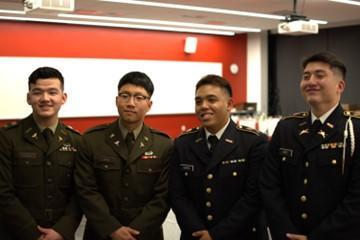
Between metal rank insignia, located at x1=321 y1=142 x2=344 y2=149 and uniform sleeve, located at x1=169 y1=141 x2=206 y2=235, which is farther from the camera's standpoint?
uniform sleeve, located at x1=169 y1=141 x2=206 y2=235

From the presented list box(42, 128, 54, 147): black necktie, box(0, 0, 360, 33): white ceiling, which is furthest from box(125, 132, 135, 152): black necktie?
box(0, 0, 360, 33): white ceiling

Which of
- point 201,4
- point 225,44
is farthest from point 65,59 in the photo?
point 225,44

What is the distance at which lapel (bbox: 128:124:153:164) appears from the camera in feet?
8.57

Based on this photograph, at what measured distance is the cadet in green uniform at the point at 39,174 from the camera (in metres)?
2.51

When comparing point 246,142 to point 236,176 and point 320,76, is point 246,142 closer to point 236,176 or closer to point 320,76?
point 236,176

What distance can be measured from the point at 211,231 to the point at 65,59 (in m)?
6.97

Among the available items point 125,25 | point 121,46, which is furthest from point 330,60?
point 121,46

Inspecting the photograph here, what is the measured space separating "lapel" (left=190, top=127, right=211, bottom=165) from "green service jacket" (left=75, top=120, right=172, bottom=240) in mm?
219

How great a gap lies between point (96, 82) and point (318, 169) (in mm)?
7244

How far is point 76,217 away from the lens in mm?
2629

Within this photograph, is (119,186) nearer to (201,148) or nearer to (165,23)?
(201,148)

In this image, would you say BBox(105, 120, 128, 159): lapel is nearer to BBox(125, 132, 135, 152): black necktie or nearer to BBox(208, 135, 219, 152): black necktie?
BBox(125, 132, 135, 152): black necktie

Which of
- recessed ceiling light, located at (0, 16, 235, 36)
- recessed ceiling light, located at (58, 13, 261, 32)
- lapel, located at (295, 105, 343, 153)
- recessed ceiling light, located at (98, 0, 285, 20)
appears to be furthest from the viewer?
recessed ceiling light, located at (0, 16, 235, 36)

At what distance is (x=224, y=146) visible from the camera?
2541 millimetres
